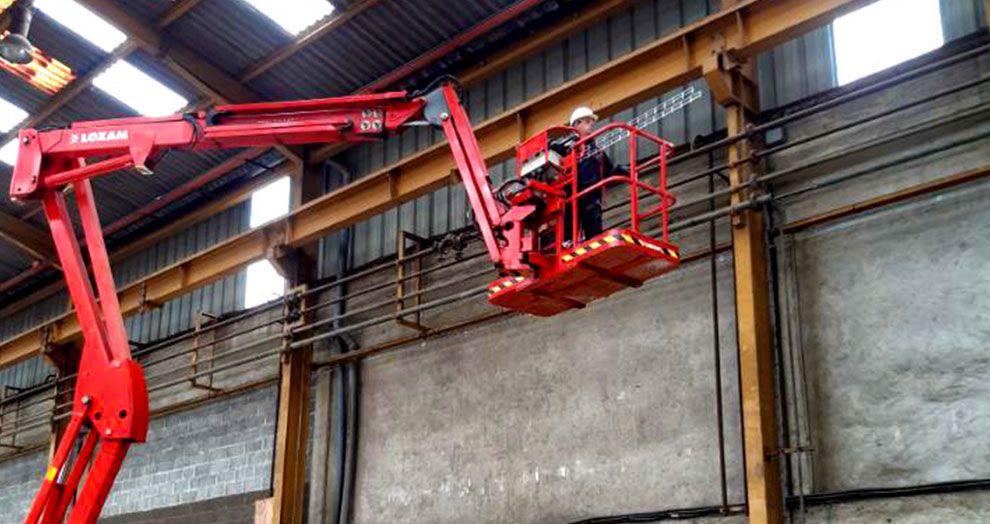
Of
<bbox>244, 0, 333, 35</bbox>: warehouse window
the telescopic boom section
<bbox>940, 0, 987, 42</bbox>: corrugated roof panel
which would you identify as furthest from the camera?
<bbox>244, 0, 333, 35</bbox>: warehouse window

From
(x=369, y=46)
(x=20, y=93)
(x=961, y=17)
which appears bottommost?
(x=961, y=17)

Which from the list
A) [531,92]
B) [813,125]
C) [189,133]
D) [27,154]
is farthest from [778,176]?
[27,154]

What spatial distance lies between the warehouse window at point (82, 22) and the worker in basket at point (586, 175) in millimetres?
9067

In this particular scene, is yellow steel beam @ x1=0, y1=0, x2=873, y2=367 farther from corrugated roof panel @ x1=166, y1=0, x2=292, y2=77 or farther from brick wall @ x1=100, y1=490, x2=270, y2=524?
brick wall @ x1=100, y1=490, x2=270, y2=524

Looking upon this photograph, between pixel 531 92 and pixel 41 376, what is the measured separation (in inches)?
589

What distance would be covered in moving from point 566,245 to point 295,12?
26.2 feet

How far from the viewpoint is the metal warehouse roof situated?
1576 cm

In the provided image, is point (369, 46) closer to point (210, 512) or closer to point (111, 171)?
point (111, 171)

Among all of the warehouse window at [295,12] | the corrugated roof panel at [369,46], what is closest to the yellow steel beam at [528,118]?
the corrugated roof panel at [369,46]

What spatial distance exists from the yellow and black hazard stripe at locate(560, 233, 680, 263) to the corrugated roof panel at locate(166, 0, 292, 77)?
8.63 meters

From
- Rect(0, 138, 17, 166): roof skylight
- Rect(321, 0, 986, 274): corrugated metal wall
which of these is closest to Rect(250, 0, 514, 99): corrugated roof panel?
Rect(321, 0, 986, 274): corrugated metal wall

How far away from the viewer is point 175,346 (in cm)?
2083

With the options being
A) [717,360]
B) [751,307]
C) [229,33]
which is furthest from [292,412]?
Result: [751,307]

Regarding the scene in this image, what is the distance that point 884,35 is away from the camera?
12.0 m
